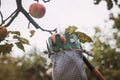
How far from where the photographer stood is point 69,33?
251cm

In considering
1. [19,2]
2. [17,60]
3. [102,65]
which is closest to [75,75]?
[19,2]

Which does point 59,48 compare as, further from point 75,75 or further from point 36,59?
point 36,59

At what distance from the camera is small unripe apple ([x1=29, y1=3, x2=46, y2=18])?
2720 mm

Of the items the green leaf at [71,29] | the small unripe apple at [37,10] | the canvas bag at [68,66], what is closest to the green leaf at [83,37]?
the green leaf at [71,29]

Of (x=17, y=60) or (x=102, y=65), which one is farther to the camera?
(x=17, y=60)

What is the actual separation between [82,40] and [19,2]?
57 centimetres

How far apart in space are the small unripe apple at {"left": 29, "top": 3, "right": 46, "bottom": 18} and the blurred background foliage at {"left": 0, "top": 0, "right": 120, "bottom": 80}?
1357cm

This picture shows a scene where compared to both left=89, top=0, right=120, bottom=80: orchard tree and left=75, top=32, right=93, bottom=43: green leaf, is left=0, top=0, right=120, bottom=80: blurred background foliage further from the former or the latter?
left=75, top=32, right=93, bottom=43: green leaf

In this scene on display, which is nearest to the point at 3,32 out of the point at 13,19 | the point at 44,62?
the point at 13,19

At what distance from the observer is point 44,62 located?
1852 cm

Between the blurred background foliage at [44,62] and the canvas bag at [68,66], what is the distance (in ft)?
46.0

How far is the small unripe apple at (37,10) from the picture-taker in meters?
2.72

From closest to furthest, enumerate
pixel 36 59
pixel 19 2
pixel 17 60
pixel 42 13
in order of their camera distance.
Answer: pixel 19 2, pixel 42 13, pixel 36 59, pixel 17 60

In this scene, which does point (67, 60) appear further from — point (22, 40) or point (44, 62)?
point (44, 62)
